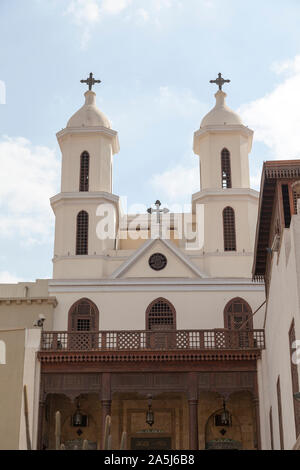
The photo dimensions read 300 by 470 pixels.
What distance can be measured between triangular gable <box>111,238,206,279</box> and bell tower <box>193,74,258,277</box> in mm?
1027

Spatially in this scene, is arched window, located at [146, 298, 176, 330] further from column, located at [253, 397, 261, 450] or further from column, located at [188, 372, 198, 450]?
column, located at [253, 397, 261, 450]

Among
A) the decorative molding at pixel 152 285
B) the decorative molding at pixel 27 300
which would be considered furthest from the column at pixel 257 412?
the decorative molding at pixel 27 300

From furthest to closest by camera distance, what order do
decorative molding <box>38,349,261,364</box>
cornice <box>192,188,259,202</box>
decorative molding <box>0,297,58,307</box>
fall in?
cornice <box>192,188,259,202</box> → decorative molding <box>0,297,58,307</box> → decorative molding <box>38,349,261,364</box>

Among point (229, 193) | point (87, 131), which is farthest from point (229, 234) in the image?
point (87, 131)

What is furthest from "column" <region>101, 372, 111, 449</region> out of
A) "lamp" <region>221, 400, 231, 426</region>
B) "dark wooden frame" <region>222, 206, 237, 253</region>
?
"dark wooden frame" <region>222, 206, 237, 253</region>

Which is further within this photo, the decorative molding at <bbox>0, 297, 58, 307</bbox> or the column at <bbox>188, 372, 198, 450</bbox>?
the decorative molding at <bbox>0, 297, 58, 307</bbox>

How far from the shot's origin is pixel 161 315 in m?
30.2

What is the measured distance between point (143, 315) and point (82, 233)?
459 cm

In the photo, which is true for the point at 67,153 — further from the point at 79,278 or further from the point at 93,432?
the point at 93,432

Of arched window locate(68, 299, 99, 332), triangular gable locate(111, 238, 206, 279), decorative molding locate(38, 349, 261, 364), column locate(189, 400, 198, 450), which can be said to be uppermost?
triangular gable locate(111, 238, 206, 279)

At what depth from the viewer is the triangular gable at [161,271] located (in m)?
31.1

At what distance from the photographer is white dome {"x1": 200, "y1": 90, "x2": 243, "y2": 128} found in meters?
34.1

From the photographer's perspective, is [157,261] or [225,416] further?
[157,261]

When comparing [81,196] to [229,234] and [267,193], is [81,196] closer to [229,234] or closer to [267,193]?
[229,234]
